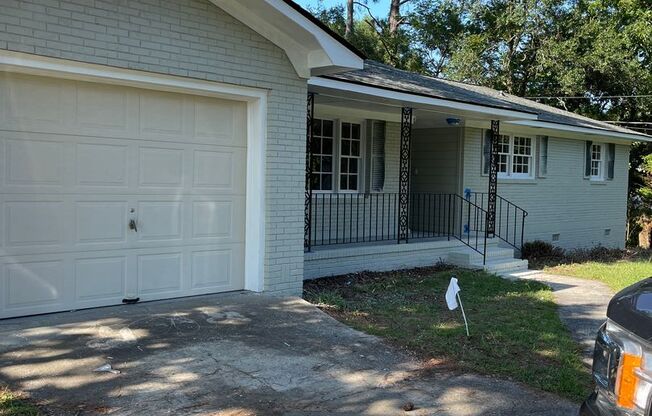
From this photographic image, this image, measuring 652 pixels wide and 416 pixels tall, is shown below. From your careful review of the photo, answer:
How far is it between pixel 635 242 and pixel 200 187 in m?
27.4

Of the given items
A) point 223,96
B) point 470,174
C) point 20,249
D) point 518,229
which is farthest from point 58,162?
point 518,229

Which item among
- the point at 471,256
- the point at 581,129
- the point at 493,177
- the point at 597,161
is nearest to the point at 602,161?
the point at 597,161

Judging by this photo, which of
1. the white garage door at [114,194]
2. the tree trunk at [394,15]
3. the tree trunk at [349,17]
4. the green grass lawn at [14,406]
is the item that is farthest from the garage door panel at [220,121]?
the tree trunk at [394,15]

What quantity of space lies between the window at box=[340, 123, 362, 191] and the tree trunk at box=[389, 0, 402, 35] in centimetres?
2005

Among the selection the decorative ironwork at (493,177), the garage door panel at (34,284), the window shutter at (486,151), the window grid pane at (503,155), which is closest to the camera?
the garage door panel at (34,284)

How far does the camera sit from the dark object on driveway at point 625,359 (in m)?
2.19

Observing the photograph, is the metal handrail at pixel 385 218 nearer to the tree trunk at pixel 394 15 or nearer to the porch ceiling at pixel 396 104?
the porch ceiling at pixel 396 104

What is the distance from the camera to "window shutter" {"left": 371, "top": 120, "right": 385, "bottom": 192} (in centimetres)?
1262

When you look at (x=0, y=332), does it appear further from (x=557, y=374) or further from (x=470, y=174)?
(x=470, y=174)

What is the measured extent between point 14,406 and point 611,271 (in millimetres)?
11878

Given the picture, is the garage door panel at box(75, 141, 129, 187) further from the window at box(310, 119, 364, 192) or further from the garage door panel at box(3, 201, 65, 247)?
the window at box(310, 119, 364, 192)

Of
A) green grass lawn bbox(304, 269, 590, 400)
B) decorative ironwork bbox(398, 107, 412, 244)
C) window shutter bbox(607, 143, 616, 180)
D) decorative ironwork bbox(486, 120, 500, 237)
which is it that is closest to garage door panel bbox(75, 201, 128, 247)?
green grass lawn bbox(304, 269, 590, 400)

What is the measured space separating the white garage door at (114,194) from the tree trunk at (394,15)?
25.8 m

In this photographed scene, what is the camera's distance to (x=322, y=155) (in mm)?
12008
